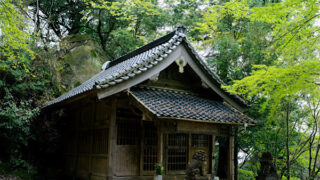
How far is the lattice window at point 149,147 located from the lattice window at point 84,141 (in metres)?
2.82

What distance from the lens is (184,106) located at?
9594mm

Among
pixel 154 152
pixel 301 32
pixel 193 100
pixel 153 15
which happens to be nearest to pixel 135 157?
pixel 154 152

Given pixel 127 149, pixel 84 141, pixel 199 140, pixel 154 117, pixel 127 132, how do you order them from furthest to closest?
1. pixel 84 141
2. pixel 199 140
3. pixel 127 132
4. pixel 127 149
5. pixel 154 117

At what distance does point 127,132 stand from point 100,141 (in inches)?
55.7

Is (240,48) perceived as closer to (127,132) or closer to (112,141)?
(127,132)

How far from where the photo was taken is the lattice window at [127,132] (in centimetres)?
983

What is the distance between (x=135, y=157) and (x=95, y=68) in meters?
9.90

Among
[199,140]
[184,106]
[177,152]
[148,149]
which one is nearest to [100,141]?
[148,149]

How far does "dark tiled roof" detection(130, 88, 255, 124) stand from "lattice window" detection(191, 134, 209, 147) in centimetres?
169

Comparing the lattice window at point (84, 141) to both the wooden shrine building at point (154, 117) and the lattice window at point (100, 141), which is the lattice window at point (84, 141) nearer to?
the wooden shrine building at point (154, 117)

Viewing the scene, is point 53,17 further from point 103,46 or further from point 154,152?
point 154,152

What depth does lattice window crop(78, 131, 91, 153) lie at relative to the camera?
11676 mm

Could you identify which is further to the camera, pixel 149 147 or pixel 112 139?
pixel 149 147

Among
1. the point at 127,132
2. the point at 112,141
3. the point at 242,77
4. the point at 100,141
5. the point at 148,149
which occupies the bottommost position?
the point at 148,149
